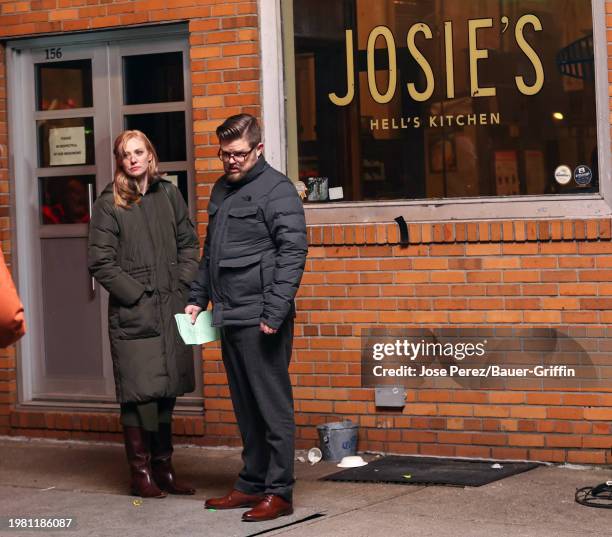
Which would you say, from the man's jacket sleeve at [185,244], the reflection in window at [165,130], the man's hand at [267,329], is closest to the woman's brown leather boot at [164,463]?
the man's jacket sleeve at [185,244]

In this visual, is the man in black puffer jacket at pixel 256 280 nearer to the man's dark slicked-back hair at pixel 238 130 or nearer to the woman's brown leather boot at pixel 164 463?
the man's dark slicked-back hair at pixel 238 130

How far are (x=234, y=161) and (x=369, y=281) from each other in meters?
1.84

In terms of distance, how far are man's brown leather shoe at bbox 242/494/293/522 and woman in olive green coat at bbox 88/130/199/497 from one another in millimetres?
820

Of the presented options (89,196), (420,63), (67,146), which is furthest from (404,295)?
(67,146)

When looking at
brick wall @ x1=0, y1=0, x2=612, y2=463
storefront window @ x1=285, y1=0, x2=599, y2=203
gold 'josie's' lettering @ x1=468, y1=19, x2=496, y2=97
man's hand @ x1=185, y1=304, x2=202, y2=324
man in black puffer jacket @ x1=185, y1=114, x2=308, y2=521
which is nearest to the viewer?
man in black puffer jacket @ x1=185, y1=114, x2=308, y2=521

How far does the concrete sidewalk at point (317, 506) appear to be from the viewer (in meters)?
6.62

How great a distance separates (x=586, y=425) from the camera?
7.93 m

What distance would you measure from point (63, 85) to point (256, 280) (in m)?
3.45

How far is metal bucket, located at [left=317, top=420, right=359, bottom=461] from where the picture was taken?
8.36 metres

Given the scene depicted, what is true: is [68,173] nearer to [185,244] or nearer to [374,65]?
[185,244]

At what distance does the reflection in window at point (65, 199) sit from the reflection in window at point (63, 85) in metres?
0.51

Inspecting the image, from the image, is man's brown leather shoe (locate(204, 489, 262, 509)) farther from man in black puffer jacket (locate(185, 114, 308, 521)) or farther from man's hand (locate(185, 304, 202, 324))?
man's hand (locate(185, 304, 202, 324))

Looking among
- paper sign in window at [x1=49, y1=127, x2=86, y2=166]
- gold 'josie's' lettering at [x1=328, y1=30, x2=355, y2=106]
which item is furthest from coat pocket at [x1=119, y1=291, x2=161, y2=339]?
paper sign in window at [x1=49, y1=127, x2=86, y2=166]

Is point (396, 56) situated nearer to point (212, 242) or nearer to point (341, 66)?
point (341, 66)
